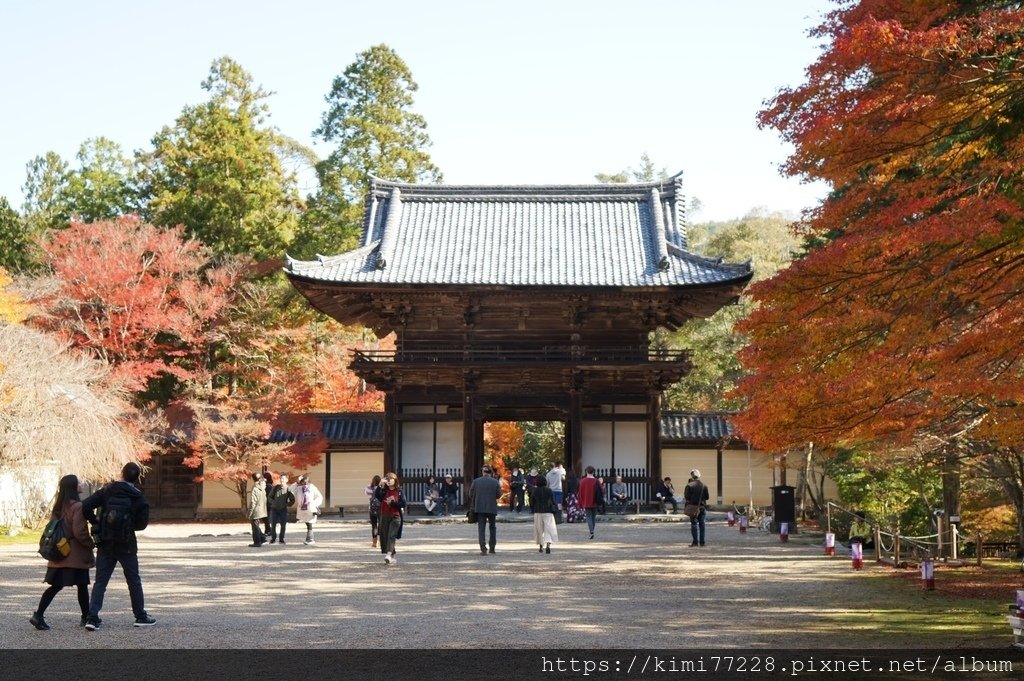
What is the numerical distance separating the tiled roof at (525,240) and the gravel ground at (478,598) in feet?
36.0

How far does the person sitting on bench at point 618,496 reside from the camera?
3219 cm

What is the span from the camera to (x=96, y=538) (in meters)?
11.4

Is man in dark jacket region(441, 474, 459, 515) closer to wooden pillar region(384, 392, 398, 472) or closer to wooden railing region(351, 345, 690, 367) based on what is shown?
wooden pillar region(384, 392, 398, 472)

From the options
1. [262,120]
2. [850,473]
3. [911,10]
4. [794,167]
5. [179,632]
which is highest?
[262,120]

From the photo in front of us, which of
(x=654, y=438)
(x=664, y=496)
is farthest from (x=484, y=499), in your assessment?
(x=654, y=438)

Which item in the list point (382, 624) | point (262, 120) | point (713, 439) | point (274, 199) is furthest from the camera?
point (262, 120)

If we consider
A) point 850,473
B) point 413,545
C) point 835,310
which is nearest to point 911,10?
point 835,310

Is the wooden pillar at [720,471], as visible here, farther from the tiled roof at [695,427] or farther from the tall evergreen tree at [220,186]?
the tall evergreen tree at [220,186]

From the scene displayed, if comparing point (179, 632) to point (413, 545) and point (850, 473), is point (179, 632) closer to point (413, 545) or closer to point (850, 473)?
point (413, 545)

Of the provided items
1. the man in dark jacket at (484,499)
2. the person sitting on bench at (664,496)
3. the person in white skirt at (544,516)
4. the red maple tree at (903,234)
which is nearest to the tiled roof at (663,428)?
the person sitting on bench at (664,496)

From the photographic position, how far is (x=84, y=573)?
37.7 feet

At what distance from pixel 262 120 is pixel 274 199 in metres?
5.67

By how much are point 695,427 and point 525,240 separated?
786 centimetres

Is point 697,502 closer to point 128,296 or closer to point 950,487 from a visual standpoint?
point 950,487
